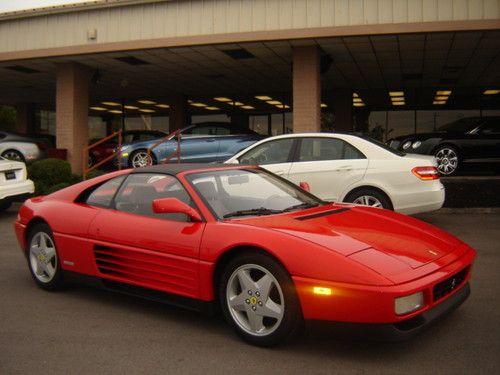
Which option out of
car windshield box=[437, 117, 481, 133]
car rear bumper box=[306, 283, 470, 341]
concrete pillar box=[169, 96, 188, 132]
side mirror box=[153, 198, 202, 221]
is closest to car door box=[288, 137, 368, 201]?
side mirror box=[153, 198, 202, 221]

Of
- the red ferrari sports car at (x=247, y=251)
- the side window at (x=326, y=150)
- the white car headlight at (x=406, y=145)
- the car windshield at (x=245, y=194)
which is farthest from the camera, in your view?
the white car headlight at (x=406, y=145)

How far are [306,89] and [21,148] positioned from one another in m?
9.28

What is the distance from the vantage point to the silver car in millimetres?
17688

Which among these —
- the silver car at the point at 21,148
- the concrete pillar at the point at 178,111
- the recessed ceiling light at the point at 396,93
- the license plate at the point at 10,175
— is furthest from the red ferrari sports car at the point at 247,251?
the concrete pillar at the point at 178,111

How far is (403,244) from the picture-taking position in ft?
13.1

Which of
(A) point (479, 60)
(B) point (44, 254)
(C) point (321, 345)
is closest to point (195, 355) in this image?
(C) point (321, 345)

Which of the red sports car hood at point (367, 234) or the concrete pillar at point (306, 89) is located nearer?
the red sports car hood at point (367, 234)

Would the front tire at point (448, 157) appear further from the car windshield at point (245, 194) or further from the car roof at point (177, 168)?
the car roof at point (177, 168)

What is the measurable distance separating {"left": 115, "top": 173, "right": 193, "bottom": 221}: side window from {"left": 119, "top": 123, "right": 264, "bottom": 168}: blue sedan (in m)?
9.94

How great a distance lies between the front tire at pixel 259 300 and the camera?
12.1 feet

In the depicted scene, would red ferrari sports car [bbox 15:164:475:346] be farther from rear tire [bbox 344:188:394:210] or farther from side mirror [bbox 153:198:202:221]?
rear tire [bbox 344:188:394:210]

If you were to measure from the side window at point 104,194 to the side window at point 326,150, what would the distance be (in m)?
4.08

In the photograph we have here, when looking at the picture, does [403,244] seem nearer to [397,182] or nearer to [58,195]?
[58,195]

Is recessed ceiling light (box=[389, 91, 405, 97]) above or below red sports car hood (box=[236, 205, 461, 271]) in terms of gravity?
above
